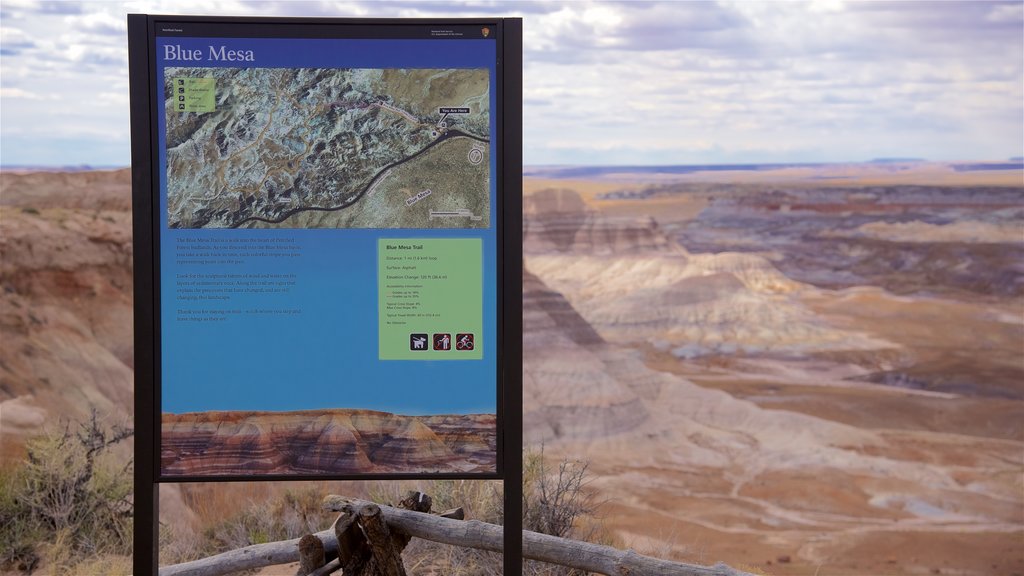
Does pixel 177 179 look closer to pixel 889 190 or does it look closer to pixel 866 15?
pixel 889 190

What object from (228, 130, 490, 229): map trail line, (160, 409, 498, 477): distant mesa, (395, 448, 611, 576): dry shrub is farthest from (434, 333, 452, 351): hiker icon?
(395, 448, 611, 576): dry shrub

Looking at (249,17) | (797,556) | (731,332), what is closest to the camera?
(249,17)

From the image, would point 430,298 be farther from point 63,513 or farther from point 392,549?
point 63,513

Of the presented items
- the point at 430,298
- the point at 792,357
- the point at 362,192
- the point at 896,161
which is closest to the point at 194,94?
the point at 362,192

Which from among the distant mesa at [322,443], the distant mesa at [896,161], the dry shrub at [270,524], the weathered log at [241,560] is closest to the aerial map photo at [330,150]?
the distant mesa at [322,443]

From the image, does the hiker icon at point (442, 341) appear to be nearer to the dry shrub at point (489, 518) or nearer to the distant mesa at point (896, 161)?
the dry shrub at point (489, 518)

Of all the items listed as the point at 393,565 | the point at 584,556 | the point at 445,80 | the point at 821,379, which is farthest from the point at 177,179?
the point at 821,379
